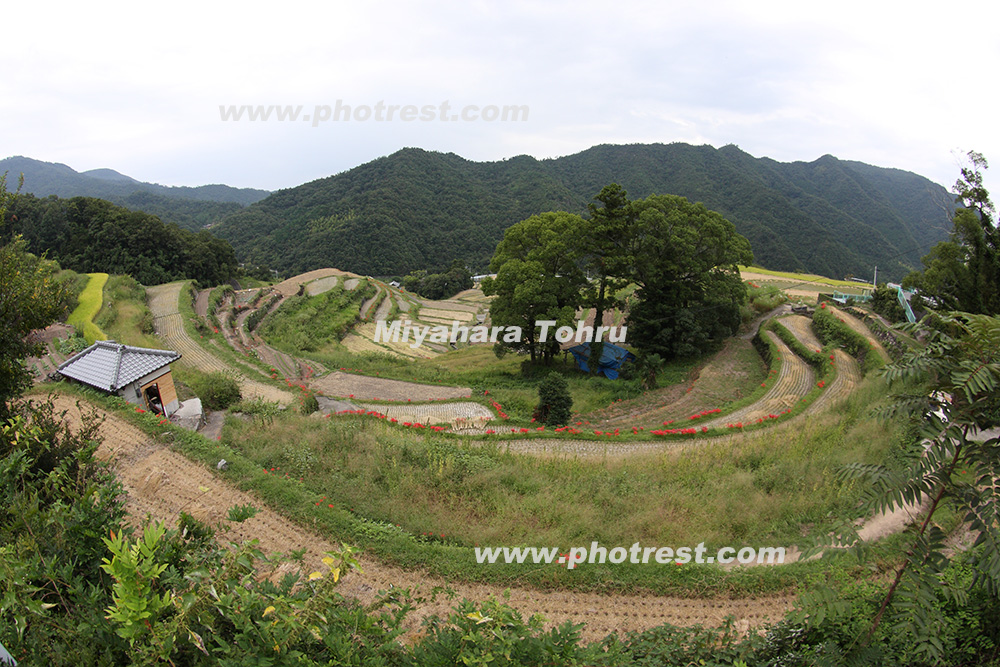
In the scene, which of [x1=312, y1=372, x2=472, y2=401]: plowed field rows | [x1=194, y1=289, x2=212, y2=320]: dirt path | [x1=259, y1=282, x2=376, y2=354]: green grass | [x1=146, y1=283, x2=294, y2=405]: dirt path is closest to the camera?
[x1=146, y1=283, x2=294, y2=405]: dirt path

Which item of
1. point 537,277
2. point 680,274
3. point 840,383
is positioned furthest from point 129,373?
point 840,383

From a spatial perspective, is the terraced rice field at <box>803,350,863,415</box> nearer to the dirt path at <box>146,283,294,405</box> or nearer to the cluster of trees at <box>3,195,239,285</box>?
the dirt path at <box>146,283,294,405</box>

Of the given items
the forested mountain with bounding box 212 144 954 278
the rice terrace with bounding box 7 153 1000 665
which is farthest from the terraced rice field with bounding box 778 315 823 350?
the forested mountain with bounding box 212 144 954 278

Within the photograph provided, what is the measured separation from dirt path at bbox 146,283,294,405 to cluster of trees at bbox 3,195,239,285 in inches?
193

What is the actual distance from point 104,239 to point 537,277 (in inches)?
1510

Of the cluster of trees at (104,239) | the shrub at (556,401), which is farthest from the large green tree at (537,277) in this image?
the cluster of trees at (104,239)

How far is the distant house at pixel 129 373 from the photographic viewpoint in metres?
11.8

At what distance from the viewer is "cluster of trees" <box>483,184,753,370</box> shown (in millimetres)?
21141

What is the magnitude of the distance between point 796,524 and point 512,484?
473cm

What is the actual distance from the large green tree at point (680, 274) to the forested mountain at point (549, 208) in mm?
53826

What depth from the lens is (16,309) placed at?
23.9 feet

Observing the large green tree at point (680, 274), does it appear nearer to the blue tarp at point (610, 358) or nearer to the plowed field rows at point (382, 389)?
the blue tarp at point (610, 358)

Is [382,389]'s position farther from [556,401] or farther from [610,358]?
[610,358]

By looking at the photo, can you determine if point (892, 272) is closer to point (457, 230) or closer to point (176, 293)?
point (457, 230)
